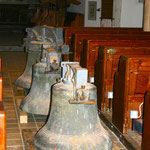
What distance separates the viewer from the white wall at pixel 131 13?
10.7 m

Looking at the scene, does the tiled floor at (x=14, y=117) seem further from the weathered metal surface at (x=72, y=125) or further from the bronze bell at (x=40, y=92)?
the weathered metal surface at (x=72, y=125)

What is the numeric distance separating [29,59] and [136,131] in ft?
6.86

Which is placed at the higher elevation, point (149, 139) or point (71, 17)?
point (71, 17)

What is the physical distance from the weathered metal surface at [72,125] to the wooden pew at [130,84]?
0.98m

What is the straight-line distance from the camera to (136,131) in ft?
13.4

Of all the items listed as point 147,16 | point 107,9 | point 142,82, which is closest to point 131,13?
point 107,9

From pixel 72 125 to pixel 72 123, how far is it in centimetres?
2

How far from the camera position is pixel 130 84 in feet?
12.8

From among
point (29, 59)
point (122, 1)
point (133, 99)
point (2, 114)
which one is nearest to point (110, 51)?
point (133, 99)

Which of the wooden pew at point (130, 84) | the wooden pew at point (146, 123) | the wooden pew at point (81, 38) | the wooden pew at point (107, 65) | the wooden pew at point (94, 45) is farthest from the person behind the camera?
the wooden pew at point (81, 38)

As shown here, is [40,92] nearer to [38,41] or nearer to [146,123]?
[38,41]

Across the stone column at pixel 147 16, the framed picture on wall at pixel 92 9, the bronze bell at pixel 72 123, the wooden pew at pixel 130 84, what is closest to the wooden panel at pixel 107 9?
the framed picture on wall at pixel 92 9

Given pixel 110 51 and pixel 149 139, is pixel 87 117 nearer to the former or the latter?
pixel 149 139

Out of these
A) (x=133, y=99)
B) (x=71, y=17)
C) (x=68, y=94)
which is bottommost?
(x=133, y=99)
